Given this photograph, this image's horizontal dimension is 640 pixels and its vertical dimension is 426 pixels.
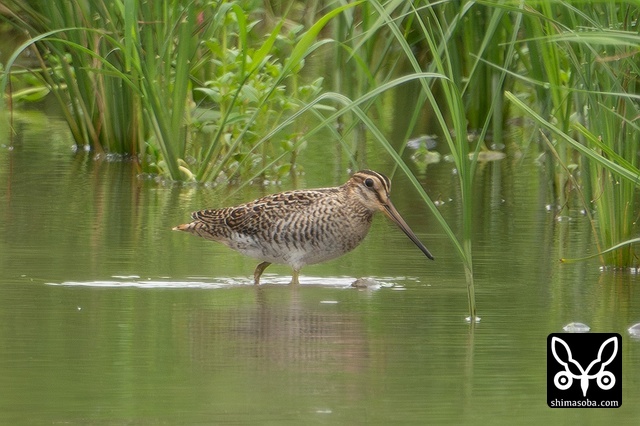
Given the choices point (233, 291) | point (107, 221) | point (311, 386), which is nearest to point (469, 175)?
point (311, 386)

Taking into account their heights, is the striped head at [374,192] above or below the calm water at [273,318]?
above

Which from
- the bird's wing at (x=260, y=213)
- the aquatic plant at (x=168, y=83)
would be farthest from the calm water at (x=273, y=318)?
the aquatic plant at (x=168, y=83)

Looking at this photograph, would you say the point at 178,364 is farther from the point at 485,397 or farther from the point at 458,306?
the point at 458,306

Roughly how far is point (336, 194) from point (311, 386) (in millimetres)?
2690

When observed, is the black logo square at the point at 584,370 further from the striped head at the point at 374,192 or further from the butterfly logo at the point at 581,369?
the striped head at the point at 374,192

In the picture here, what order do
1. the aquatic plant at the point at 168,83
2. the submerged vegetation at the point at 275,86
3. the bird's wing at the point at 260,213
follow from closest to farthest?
the submerged vegetation at the point at 275,86
the bird's wing at the point at 260,213
the aquatic plant at the point at 168,83

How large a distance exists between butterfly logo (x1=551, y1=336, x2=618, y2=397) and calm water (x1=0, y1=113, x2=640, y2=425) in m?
0.07

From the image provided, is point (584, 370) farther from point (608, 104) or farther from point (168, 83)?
point (168, 83)

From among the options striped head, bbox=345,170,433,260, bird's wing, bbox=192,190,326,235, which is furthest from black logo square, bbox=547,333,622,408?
bird's wing, bbox=192,190,326,235

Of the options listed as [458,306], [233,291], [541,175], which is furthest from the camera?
[541,175]

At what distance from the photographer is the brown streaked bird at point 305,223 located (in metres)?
7.45

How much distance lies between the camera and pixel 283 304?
6.75 metres

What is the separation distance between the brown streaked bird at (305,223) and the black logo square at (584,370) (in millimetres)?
1670

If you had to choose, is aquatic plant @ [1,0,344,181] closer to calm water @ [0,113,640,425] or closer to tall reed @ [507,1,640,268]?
calm water @ [0,113,640,425]
